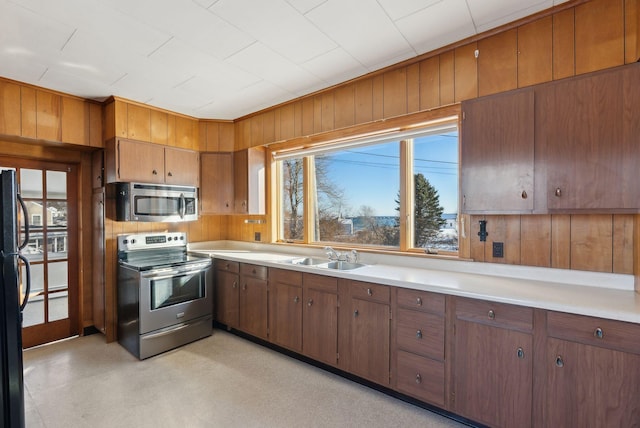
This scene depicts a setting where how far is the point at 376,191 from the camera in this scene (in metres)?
3.19

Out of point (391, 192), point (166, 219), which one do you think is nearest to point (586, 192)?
point (391, 192)

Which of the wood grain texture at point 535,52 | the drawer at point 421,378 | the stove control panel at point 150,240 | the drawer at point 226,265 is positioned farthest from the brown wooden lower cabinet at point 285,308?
the wood grain texture at point 535,52

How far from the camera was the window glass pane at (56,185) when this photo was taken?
11.0ft

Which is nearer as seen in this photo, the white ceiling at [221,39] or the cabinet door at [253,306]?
the white ceiling at [221,39]

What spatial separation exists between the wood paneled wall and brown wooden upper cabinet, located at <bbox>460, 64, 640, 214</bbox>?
0.22 metres

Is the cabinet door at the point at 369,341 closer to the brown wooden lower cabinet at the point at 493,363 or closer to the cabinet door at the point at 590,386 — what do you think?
the brown wooden lower cabinet at the point at 493,363

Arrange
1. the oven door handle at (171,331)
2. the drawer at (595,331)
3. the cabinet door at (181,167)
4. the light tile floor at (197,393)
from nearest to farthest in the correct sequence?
the drawer at (595,331)
the light tile floor at (197,393)
the oven door handle at (171,331)
the cabinet door at (181,167)

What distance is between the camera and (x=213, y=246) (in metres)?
4.39

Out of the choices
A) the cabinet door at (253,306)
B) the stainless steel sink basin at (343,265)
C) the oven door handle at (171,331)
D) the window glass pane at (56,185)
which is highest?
the window glass pane at (56,185)

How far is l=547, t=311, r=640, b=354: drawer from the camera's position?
1.47 meters

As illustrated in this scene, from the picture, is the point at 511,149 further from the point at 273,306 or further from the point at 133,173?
the point at 133,173

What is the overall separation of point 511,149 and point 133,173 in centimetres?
348

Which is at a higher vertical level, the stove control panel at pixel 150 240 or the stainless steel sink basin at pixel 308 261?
the stove control panel at pixel 150 240

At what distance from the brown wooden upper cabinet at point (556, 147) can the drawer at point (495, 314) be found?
24.7 inches
